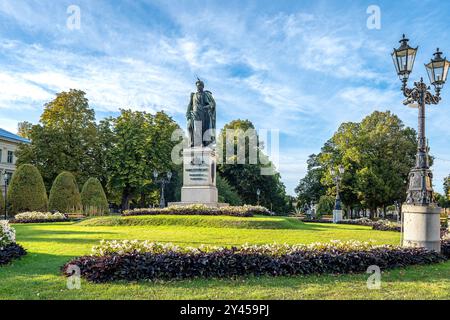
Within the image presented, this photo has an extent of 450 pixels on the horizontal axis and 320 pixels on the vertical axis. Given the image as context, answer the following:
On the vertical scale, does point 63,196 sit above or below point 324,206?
above

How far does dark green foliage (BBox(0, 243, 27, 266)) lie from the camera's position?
8719 mm

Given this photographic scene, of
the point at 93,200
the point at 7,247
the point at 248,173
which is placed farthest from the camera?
the point at 248,173

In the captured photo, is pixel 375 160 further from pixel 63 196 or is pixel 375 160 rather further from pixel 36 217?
pixel 36 217

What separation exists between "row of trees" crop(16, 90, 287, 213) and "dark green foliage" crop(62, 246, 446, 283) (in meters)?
32.8

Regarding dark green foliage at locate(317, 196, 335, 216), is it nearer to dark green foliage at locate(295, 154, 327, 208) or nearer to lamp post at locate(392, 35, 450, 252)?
dark green foliage at locate(295, 154, 327, 208)

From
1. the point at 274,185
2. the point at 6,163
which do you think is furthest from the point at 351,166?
the point at 6,163

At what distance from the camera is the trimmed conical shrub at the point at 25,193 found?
102 ft

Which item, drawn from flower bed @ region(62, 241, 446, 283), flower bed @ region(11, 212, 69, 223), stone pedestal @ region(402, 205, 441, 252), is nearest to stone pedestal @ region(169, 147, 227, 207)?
flower bed @ region(11, 212, 69, 223)

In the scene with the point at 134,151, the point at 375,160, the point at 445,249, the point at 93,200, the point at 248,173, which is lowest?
the point at 445,249

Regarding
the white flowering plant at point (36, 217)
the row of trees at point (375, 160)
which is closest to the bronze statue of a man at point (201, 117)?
the white flowering plant at point (36, 217)

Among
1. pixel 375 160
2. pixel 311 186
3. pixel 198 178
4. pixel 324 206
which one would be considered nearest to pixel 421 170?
pixel 198 178

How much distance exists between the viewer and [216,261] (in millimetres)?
7465

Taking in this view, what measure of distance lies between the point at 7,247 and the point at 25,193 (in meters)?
24.1
